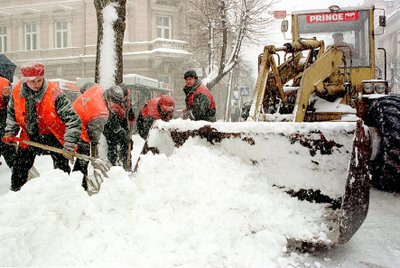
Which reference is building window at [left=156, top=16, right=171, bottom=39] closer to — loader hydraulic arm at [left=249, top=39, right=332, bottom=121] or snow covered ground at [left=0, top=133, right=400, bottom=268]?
loader hydraulic arm at [left=249, top=39, right=332, bottom=121]

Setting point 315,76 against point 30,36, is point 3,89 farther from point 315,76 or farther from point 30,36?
point 30,36

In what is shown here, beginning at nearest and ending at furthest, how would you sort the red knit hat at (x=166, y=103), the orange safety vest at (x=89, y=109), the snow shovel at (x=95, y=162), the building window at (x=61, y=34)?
the snow shovel at (x=95, y=162) < the orange safety vest at (x=89, y=109) < the red knit hat at (x=166, y=103) < the building window at (x=61, y=34)

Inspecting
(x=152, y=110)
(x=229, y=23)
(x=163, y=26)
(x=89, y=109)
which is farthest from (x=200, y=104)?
(x=163, y=26)

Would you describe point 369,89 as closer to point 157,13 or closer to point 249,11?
point 249,11

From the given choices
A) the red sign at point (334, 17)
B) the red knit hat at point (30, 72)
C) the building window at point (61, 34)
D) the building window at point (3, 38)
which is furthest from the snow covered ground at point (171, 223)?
the building window at point (3, 38)

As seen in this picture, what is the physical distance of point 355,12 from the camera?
18.3ft

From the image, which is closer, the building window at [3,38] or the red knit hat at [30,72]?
the red knit hat at [30,72]

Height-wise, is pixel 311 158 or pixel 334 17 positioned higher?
pixel 334 17

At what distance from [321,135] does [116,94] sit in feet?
8.68

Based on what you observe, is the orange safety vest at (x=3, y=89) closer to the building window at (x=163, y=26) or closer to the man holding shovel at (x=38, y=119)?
the man holding shovel at (x=38, y=119)

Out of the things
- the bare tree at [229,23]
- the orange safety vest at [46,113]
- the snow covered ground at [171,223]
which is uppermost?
the bare tree at [229,23]

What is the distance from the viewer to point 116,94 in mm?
4621

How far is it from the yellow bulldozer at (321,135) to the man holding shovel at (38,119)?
0.81 metres

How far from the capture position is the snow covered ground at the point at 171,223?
7.59 feet
